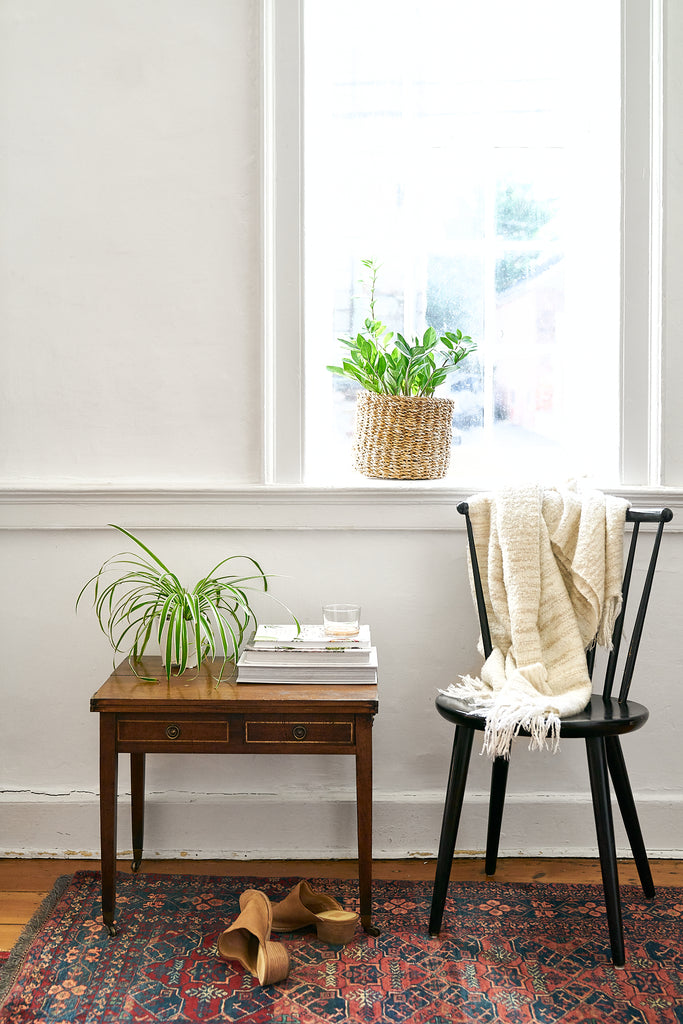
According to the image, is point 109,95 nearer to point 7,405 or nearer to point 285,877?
point 7,405

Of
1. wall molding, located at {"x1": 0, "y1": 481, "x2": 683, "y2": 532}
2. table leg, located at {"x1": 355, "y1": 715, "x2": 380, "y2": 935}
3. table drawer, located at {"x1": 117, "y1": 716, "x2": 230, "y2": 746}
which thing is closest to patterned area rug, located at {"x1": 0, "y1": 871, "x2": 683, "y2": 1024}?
table leg, located at {"x1": 355, "y1": 715, "x2": 380, "y2": 935}

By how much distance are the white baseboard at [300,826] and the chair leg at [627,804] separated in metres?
0.24

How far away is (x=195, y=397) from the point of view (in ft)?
7.13

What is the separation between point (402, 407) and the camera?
2.18m

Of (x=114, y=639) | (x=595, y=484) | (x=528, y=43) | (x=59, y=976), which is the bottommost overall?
(x=59, y=976)

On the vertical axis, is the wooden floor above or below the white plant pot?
below

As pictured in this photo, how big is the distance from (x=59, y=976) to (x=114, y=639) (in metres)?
0.81

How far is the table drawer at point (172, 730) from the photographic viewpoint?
5.81 feet

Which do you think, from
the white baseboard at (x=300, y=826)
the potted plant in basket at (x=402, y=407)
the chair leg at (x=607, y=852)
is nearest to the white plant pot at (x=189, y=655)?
the white baseboard at (x=300, y=826)

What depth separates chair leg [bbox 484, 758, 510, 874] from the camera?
2002mm

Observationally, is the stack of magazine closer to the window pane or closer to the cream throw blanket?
the cream throw blanket

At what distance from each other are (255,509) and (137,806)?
0.83 m

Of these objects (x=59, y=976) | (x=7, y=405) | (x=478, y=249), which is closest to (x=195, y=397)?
(x=7, y=405)

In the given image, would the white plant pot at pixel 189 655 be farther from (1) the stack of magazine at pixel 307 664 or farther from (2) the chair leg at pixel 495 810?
(2) the chair leg at pixel 495 810
